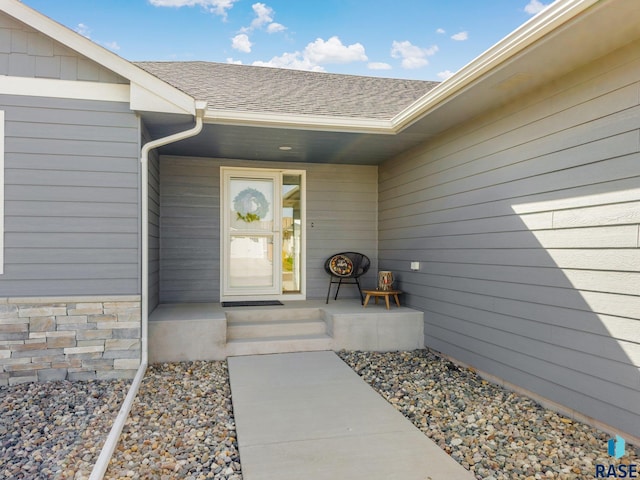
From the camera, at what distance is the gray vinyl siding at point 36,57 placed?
3.71m

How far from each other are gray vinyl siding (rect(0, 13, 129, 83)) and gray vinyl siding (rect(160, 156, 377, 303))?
2003 mm

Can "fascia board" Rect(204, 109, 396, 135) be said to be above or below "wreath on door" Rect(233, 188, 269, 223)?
above

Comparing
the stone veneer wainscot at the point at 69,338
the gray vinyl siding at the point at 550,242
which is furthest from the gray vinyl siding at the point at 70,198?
the gray vinyl siding at the point at 550,242

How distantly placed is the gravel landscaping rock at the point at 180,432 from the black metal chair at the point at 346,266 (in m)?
2.35

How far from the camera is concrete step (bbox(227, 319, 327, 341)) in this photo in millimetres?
4887

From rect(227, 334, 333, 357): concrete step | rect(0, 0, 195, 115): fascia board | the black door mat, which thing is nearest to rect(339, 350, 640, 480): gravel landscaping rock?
rect(227, 334, 333, 357): concrete step

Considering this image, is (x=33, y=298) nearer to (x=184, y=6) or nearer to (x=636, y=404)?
(x=636, y=404)

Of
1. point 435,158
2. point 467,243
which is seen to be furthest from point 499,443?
point 435,158

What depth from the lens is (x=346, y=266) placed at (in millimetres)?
6109

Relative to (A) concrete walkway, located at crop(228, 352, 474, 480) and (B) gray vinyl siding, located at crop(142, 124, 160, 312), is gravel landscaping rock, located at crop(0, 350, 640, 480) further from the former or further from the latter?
(B) gray vinyl siding, located at crop(142, 124, 160, 312)

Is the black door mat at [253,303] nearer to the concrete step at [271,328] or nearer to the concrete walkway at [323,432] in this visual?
the concrete step at [271,328]

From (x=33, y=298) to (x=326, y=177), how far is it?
3909 mm

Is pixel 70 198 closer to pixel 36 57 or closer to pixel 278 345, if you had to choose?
pixel 36 57

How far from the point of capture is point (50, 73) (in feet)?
12.4
